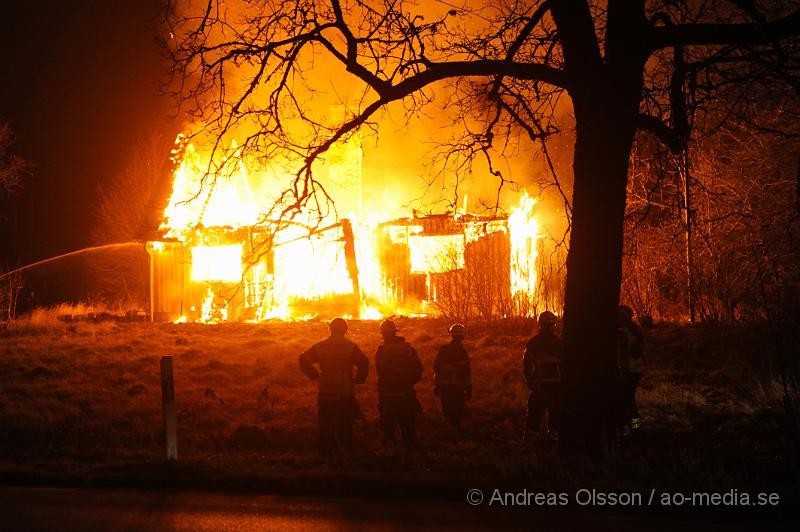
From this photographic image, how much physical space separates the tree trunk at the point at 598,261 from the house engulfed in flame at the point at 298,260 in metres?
9.29

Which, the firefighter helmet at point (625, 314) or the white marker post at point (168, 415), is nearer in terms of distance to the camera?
the white marker post at point (168, 415)

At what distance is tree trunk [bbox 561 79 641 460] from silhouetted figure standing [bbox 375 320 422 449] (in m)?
1.92

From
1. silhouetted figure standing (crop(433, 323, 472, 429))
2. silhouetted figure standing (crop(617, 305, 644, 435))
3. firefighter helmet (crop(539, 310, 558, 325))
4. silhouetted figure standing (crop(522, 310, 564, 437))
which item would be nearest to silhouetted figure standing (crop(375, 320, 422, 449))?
silhouetted figure standing (crop(433, 323, 472, 429))

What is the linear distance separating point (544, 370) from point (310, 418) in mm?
3577

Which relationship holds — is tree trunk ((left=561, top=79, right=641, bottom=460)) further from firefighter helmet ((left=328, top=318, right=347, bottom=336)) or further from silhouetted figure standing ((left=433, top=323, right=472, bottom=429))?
firefighter helmet ((left=328, top=318, right=347, bottom=336))

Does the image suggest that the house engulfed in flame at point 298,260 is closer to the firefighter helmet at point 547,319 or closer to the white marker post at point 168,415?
the firefighter helmet at point 547,319

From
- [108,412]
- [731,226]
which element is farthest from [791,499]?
[731,226]

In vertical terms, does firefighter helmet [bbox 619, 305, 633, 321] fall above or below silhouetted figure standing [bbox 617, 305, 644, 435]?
above

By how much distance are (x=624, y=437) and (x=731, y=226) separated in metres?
10.2

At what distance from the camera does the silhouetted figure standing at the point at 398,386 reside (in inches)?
361

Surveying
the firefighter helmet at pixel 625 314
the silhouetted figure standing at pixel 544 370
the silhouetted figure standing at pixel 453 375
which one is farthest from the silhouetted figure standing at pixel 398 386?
the firefighter helmet at pixel 625 314

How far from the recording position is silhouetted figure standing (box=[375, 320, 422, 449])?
917 cm

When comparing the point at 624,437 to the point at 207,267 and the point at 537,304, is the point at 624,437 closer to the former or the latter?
the point at 537,304

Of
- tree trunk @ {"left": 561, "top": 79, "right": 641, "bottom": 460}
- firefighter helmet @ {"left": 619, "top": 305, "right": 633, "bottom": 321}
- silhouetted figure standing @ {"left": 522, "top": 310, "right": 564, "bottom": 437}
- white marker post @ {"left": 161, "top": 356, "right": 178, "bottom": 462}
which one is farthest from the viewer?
firefighter helmet @ {"left": 619, "top": 305, "right": 633, "bottom": 321}
